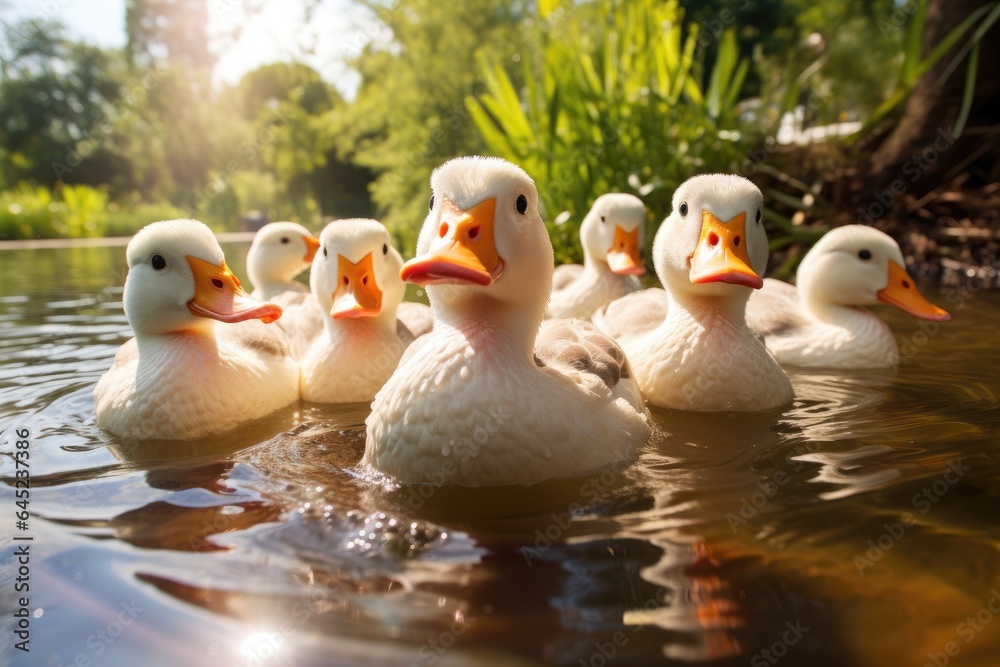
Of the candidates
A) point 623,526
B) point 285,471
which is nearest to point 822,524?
point 623,526

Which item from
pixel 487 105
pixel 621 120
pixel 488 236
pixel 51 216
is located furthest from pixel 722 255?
pixel 51 216

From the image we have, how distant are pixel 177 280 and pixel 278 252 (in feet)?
6.45

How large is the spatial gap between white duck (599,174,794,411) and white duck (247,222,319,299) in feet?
9.14

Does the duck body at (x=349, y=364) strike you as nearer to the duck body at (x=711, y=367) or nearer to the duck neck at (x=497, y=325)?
the duck body at (x=711, y=367)

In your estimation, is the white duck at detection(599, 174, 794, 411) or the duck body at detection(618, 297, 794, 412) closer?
the white duck at detection(599, 174, 794, 411)

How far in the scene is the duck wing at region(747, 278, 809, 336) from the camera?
4.62 m

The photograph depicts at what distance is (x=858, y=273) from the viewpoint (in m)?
4.60

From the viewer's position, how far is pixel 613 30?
9148 millimetres

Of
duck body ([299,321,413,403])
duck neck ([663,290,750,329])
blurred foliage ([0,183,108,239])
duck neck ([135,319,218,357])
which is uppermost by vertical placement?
duck neck ([663,290,750,329])

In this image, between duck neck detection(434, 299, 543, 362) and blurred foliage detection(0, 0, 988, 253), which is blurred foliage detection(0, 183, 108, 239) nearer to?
blurred foliage detection(0, 0, 988, 253)

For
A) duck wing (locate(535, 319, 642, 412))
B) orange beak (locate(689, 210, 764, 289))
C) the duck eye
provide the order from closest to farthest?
the duck eye, duck wing (locate(535, 319, 642, 412)), orange beak (locate(689, 210, 764, 289))

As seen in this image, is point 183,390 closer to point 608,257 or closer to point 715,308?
point 715,308

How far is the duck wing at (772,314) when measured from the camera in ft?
15.2

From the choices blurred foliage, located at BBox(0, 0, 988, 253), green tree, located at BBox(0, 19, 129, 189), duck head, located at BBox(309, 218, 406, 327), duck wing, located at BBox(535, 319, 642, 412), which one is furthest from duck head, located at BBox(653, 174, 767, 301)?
green tree, located at BBox(0, 19, 129, 189)
